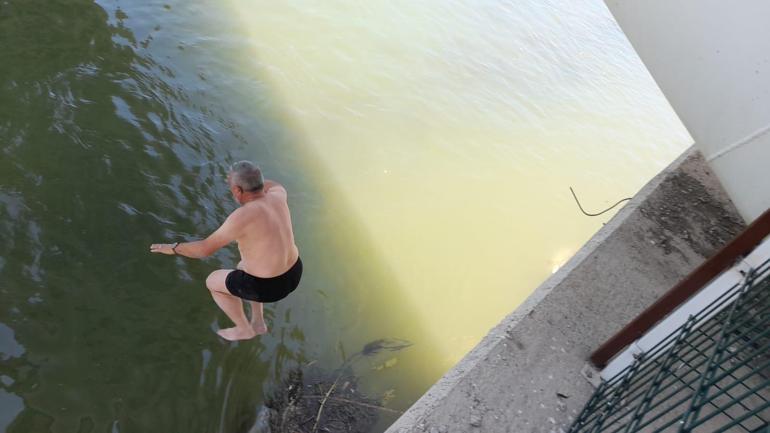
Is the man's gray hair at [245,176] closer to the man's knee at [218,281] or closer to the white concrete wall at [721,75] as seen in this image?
the man's knee at [218,281]

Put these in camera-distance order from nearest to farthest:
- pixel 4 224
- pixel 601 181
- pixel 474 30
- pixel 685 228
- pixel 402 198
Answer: pixel 4 224, pixel 685 228, pixel 402 198, pixel 601 181, pixel 474 30

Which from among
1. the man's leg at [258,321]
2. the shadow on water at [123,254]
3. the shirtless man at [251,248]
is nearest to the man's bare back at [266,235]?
the shirtless man at [251,248]

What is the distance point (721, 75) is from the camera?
341cm

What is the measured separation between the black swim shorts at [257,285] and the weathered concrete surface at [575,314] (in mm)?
1379

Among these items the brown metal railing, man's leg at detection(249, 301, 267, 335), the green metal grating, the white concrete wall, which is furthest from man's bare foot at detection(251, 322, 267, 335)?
the white concrete wall

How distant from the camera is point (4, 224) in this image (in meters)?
4.52

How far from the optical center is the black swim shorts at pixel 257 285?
414 centimetres

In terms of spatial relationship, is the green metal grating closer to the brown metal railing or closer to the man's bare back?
the brown metal railing

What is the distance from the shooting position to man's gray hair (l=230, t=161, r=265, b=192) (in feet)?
12.3

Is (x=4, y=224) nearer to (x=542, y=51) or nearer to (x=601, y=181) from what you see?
(x=601, y=181)

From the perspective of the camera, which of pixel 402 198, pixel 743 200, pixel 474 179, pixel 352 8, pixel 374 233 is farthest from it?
pixel 352 8

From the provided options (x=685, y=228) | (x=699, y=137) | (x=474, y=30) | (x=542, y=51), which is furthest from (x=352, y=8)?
(x=699, y=137)

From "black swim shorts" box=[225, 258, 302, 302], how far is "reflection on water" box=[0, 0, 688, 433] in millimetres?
649

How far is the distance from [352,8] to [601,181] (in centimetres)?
526
